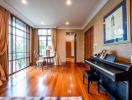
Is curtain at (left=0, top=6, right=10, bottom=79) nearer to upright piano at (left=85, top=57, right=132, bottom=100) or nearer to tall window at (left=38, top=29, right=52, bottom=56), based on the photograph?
upright piano at (left=85, top=57, right=132, bottom=100)

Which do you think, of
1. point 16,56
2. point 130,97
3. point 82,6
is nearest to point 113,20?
point 82,6

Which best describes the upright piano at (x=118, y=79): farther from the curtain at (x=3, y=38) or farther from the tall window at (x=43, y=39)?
the tall window at (x=43, y=39)

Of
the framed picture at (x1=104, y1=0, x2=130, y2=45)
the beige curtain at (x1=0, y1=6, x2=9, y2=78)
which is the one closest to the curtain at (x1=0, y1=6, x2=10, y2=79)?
the beige curtain at (x1=0, y1=6, x2=9, y2=78)

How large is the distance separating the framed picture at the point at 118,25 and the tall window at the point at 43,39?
637cm

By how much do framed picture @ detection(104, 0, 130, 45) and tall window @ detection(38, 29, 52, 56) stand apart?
6370 millimetres

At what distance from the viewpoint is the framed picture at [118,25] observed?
2961 mm

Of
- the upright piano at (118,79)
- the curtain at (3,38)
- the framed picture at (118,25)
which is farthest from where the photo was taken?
the curtain at (3,38)

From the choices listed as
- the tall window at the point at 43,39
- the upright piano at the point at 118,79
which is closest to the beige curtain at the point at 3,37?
the upright piano at the point at 118,79

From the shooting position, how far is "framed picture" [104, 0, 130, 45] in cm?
296

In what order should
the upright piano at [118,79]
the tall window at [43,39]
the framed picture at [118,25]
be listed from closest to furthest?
the upright piano at [118,79]
the framed picture at [118,25]
the tall window at [43,39]

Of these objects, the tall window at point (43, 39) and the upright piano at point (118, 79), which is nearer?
the upright piano at point (118, 79)

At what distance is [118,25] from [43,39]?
24.4ft

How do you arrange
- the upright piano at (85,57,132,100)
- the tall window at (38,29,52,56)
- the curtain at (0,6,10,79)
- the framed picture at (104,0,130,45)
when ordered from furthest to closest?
1. the tall window at (38,29,52,56)
2. the curtain at (0,6,10,79)
3. the framed picture at (104,0,130,45)
4. the upright piano at (85,57,132,100)

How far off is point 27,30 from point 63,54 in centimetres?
324
